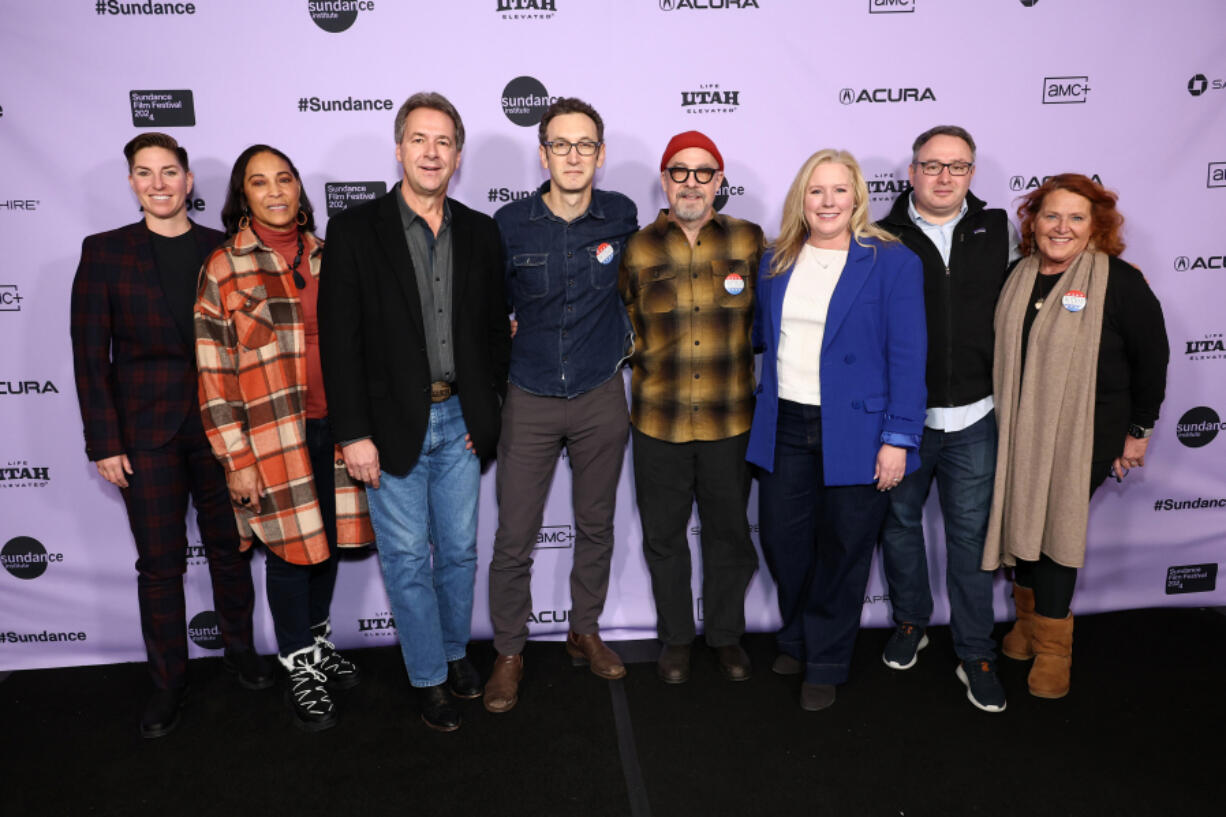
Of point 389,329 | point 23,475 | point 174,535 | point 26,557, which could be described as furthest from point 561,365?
point 26,557

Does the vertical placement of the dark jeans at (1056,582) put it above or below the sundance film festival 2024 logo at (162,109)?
below

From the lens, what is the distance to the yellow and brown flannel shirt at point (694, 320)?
2471 millimetres

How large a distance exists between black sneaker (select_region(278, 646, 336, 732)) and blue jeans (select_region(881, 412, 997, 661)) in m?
2.12

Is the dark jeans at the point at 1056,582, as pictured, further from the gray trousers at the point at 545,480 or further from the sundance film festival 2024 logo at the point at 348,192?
the sundance film festival 2024 logo at the point at 348,192

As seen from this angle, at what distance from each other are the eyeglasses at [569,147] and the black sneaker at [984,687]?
7.35ft

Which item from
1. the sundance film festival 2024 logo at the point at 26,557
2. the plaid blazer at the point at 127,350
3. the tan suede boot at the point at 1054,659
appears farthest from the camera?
the sundance film festival 2024 logo at the point at 26,557

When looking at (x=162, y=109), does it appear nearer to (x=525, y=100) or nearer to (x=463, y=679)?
(x=525, y=100)

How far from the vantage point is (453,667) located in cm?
271

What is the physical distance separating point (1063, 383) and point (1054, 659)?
1.00m

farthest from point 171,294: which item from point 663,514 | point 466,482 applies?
point 663,514

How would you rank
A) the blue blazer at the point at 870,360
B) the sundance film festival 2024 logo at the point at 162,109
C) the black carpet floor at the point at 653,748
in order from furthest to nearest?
the sundance film festival 2024 logo at the point at 162,109
the blue blazer at the point at 870,360
the black carpet floor at the point at 653,748

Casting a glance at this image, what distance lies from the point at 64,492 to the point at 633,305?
2.41 m

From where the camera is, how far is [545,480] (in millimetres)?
2662

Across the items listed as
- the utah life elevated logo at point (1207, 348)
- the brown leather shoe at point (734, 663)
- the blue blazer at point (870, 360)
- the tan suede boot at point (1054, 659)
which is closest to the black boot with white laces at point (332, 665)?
the brown leather shoe at point (734, 663)
